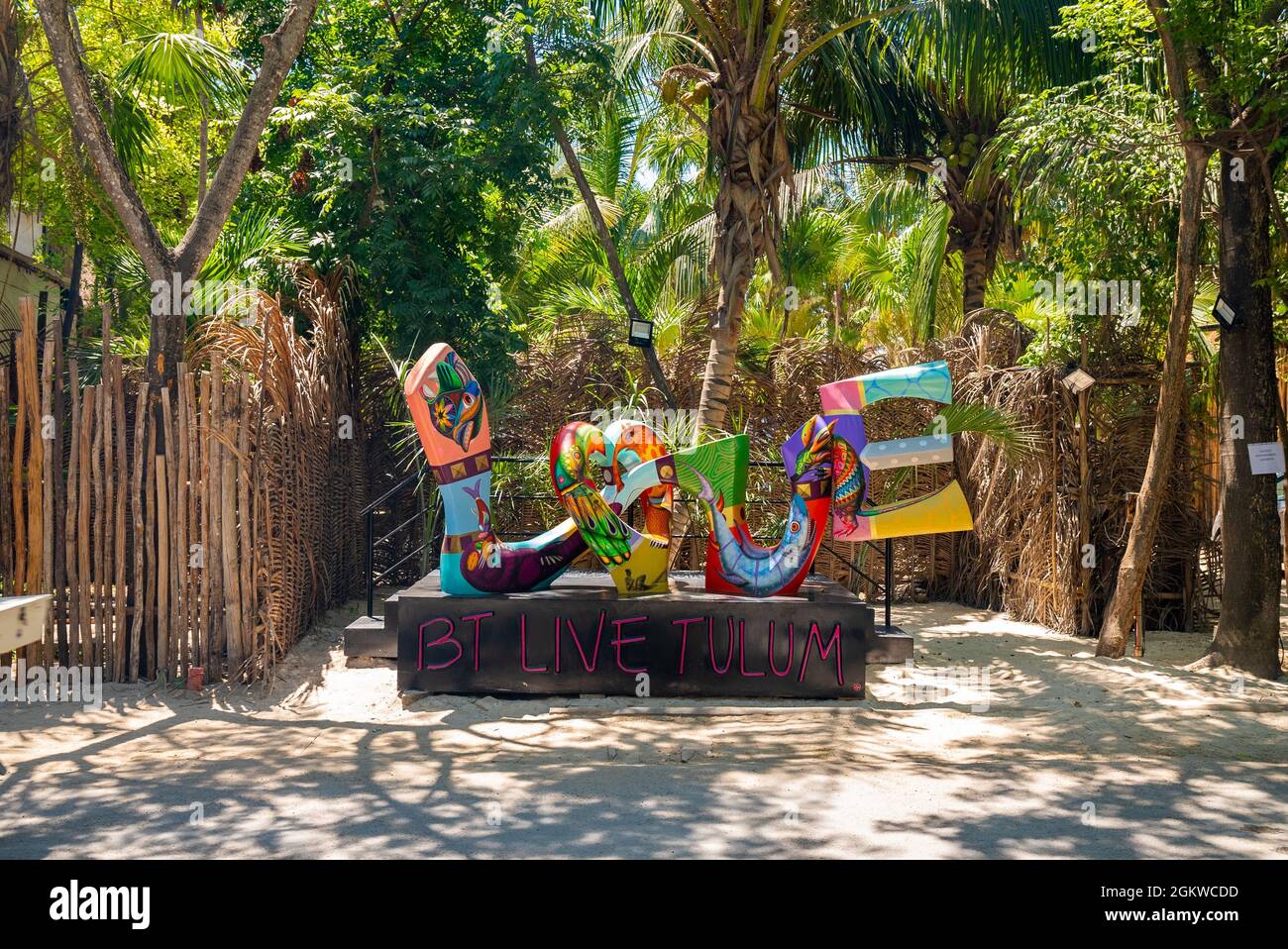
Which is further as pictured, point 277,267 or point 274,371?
point 277,267

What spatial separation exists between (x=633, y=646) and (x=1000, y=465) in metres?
A: 5.49

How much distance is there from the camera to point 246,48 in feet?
39.7

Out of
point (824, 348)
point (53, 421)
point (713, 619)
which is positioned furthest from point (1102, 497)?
point (53, 421)

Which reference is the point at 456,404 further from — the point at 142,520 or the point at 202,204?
the point at 202,204

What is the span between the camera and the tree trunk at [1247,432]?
873 cm

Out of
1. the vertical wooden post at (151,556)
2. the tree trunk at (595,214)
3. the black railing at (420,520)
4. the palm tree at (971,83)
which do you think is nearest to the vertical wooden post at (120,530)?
the vertical wooden post at (151,556)

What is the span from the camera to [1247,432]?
28.9ft

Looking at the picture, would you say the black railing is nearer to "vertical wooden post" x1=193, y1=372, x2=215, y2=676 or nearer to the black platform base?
the black platform base

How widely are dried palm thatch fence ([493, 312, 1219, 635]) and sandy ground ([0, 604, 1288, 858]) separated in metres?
2.02

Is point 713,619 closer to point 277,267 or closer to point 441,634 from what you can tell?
point 441,634

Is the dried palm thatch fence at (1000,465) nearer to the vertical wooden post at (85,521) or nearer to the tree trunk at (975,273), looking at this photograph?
the tree trunk at (975,273)

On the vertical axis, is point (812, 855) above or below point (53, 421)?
below

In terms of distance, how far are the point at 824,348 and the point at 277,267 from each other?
5963 millimetres

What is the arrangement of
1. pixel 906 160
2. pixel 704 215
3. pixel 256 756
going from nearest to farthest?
pixel 256 756 → pixel 906 160 → pixel 704 215
